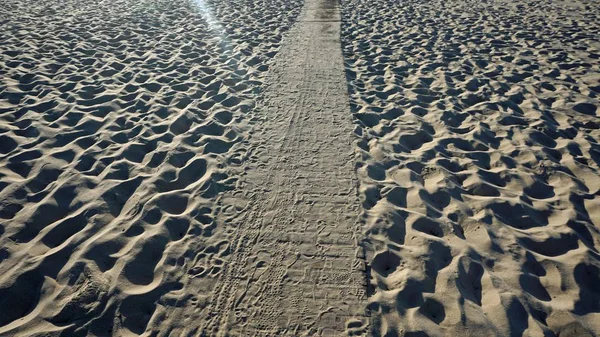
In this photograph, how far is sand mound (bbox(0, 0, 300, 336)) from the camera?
3305 mm

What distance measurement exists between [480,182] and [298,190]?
2.32 m

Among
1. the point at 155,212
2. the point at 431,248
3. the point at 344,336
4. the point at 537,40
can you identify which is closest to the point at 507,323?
the point at 431,248

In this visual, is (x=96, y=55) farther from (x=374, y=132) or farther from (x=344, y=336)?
(x=344, y=336)

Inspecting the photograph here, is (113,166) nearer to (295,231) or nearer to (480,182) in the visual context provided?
(295,231)

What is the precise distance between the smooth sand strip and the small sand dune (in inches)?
10.7

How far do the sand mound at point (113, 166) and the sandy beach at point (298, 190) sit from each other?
25mm

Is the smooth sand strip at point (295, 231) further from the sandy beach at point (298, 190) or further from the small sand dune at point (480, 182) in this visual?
the small sand dune at point (480, 182)

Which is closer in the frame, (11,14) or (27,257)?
(27,257)

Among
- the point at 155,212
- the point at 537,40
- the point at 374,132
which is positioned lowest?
the point at 537,40

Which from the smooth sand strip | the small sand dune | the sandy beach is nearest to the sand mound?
the sandy beach

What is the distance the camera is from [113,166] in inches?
191

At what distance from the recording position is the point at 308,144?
539 cm

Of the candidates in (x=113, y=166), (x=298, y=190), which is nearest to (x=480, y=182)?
(x=298, y=190)

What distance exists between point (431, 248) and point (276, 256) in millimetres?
1601
